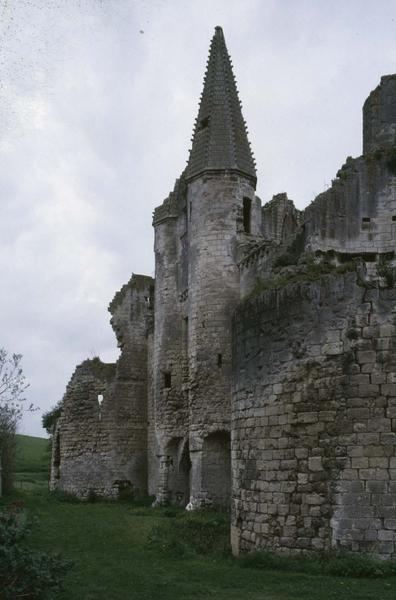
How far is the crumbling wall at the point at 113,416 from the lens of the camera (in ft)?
101

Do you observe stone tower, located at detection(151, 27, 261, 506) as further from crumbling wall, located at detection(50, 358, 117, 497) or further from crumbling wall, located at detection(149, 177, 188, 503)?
crumbling wall, located at detection(50, 358, 117, 497)

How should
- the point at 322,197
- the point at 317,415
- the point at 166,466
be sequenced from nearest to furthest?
the point at 317,415 < the point at 322,197 < the point at 166,466

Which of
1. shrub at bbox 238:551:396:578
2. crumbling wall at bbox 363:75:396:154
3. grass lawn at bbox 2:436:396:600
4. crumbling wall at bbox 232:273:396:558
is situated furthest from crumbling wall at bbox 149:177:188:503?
shrub at bbox 238:551:396:578

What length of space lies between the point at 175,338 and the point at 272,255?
6571mm

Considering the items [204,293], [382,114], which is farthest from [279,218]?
[382,114]

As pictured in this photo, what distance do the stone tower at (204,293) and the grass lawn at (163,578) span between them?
21.1ft

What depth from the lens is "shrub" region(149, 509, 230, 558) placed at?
45.7ft

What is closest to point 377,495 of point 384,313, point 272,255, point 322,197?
point 384,313

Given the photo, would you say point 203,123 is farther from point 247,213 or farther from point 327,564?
point 327,564

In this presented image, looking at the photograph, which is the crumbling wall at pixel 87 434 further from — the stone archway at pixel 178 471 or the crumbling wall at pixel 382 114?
the crumbling wall at pixel 382 114

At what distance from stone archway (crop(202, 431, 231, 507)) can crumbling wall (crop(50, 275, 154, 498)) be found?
26.4ft

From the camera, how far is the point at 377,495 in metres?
10.5

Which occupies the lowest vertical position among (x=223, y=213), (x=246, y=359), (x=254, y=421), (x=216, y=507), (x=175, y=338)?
(x=216, y=507)

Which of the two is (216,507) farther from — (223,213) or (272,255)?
(223,213)
